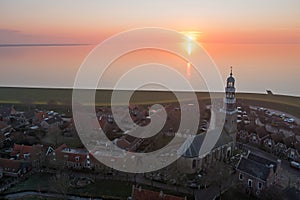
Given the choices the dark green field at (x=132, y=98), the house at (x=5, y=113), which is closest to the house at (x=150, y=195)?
the house at (x=5, y=113)

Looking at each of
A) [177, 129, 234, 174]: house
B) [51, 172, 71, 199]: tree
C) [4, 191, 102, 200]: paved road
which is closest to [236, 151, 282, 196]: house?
[177, 129, 234, 174]: house

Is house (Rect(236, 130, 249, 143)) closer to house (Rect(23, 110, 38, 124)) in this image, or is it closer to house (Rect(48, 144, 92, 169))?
house (Rect(48, 144, 92, 169))

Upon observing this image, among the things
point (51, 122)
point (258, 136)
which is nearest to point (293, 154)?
point (258, 136)

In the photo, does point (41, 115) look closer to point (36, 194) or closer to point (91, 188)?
point (36, 194)

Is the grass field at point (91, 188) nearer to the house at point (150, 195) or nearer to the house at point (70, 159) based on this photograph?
the house at point (70, 159)

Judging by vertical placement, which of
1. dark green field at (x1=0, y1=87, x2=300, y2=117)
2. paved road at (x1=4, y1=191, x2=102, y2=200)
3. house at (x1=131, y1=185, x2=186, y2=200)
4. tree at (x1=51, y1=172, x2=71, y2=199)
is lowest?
paved road at (x1=4, y1=191, x2=102, y2=200)
